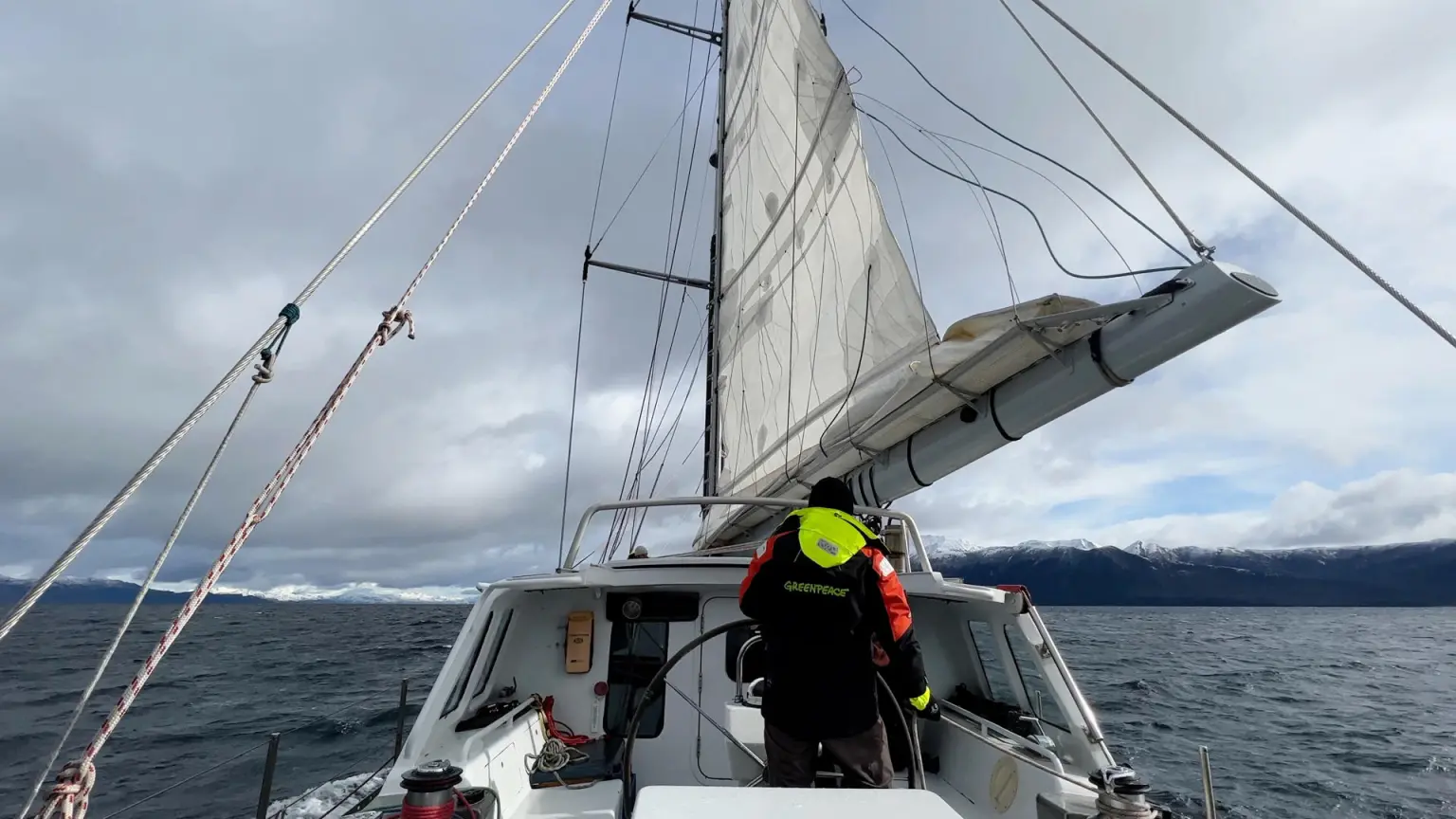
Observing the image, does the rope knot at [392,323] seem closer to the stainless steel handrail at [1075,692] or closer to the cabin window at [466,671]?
the cabin window at [466,671]

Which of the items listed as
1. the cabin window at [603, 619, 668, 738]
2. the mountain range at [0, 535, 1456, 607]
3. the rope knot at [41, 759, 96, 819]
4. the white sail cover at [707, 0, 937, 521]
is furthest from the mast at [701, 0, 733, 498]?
the mountain range at [0, 535, 1456, 607]

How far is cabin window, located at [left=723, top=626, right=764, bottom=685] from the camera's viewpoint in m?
4.51

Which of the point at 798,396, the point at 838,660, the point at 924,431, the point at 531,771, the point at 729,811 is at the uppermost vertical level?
the point at 798,396

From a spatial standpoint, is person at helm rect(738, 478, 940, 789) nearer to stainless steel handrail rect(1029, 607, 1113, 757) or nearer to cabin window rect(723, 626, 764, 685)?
stainless steel handrail rect(1029, 607, 1113, 757)

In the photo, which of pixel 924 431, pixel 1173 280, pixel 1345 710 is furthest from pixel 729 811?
pixel 1345 710

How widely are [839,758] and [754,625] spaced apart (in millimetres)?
636

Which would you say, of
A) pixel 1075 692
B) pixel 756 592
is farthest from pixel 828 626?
pixel 1075 692

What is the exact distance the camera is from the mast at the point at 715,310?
8.89 meters

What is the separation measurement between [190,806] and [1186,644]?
3532 centimetres

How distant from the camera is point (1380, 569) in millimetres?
156000

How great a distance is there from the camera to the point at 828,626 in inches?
108

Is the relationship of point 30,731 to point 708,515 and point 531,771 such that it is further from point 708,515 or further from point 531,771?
point 531,771

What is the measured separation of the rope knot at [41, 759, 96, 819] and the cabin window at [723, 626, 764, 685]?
10.2 ft

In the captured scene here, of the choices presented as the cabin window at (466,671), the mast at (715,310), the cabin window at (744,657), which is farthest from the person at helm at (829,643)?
the mast at (715,310)
